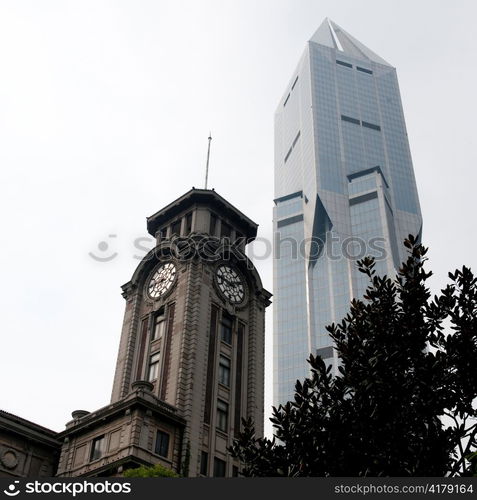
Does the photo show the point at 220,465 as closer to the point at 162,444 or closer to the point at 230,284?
the point at 162,444

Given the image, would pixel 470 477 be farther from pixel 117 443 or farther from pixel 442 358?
pixel 117 443

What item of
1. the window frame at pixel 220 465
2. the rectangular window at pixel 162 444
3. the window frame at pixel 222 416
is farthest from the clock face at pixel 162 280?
the window frame at pixel 220 465

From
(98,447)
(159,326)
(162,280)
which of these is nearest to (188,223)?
(162,280)

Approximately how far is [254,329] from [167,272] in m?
10.3

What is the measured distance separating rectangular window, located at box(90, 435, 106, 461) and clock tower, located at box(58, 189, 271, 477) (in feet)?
0.35

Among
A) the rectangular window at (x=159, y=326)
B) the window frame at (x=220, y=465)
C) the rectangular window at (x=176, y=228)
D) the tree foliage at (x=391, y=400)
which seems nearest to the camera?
the tree foliage at (x=391, y=400)

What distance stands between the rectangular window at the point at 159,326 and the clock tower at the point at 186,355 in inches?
4.9

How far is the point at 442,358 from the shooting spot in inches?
794

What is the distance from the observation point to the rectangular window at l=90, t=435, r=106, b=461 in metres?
47.2

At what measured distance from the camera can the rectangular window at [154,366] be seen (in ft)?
184

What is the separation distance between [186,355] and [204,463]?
29.6 ft

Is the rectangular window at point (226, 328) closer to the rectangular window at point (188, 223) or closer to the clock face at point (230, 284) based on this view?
the clock face at point (230, 284)

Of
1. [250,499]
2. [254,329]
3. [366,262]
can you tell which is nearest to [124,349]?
[254,329]

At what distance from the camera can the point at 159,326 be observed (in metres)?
59.8
